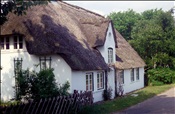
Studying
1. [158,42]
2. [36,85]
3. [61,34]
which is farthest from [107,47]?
[158,42]

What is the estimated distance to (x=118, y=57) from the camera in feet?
80.1

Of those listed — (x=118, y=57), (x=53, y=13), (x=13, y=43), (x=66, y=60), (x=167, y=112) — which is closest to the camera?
(x=167, y=112)

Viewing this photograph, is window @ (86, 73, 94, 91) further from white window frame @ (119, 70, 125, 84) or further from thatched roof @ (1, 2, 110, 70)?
white window frame @ (119, 70, 125, 84)

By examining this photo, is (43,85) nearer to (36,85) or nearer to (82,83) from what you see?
(36,85)

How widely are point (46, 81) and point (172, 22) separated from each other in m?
23.5

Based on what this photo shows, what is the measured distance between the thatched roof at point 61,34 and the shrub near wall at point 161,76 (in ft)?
38.9

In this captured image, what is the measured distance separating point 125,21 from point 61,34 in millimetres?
35633

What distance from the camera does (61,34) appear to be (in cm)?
1766

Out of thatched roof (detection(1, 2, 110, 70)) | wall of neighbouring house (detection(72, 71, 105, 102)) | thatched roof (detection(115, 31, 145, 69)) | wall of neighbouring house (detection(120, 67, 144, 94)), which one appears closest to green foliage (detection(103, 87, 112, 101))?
wall of neighbouring house (detection(72, 71, 105, 102))

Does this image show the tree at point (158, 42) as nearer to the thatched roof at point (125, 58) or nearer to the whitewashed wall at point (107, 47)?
the thatched roof at point (125, 58)

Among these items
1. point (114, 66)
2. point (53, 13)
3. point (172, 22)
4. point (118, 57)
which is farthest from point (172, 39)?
point (53, 13)

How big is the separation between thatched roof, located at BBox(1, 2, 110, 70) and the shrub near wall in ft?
38.9

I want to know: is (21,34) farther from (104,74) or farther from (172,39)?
(172,39)

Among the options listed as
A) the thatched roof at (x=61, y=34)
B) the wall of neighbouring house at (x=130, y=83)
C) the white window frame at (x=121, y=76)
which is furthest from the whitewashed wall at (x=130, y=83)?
the thatched roof at (x=61, y=34)
